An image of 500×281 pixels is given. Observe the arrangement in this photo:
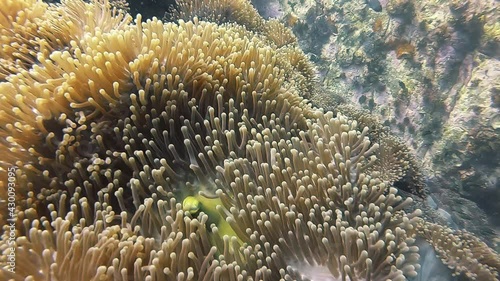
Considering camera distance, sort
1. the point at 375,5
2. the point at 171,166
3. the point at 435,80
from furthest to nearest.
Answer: the point at 375,5 → the point at 435,80 → the point at 171,166

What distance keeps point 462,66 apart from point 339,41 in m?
3.42

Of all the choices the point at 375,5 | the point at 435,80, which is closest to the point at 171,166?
the point at 435,80

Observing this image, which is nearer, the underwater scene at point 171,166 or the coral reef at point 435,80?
the underwater scene at point 171,166

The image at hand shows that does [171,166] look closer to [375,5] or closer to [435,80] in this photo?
[435,80]

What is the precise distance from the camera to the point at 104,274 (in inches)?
64.2

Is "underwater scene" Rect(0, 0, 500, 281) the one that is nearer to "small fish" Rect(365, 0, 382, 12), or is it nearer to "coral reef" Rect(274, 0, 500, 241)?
"coral reef" Rect(274, 0, 500, 241)

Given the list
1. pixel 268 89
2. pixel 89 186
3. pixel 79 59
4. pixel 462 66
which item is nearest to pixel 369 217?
pixel 268 89

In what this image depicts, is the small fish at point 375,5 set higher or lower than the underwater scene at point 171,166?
higher

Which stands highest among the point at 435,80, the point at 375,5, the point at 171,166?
the point at 375,5

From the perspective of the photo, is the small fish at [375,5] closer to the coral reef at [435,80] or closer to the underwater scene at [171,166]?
the coral reef at [435,80]

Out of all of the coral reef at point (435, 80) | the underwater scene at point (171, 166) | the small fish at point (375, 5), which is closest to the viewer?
the underwater scene at point (171, 166)

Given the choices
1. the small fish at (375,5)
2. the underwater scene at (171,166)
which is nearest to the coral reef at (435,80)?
the small fish at (375,5)

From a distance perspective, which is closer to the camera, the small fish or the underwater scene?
the underwater scene

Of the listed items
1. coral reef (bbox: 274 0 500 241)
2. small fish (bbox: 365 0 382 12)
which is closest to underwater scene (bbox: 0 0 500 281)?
coral reef (bbox: 274 0 500 241)
